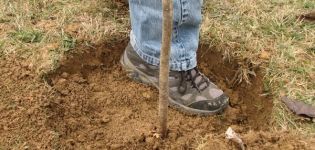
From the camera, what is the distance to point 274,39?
9.03ft

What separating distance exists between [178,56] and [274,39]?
2.37ft

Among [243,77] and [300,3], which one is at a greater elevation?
[300,3]

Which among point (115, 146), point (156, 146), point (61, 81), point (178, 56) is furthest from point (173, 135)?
point (61, 81)

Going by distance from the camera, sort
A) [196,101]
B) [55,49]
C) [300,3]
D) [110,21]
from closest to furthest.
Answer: [196,101] → [55,49] → [110,21] → [300,3]

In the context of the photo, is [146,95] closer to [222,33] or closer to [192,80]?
[192,80]

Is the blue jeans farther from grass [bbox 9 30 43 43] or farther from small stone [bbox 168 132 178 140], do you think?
grass [bbox 9 30 43 43]

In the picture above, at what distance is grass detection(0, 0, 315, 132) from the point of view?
2.50 meters

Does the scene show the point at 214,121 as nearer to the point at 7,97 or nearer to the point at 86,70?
the point at 86,70

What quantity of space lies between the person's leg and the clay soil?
7cm

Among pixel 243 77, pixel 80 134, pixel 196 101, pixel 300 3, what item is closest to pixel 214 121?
pixel 196 101

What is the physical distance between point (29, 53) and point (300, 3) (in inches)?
64.2

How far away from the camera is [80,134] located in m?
2.24

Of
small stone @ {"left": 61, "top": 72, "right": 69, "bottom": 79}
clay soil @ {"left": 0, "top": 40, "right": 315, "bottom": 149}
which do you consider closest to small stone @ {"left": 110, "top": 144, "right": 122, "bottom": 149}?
clay soil @ {"left": 0, "top": 40, "right": 315, "bottom": 149}

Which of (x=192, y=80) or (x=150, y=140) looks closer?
(x=150, y=140)
